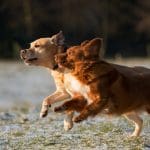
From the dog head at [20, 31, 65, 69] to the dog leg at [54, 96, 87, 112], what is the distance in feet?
5.48

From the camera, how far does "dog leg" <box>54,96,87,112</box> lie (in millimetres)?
8875

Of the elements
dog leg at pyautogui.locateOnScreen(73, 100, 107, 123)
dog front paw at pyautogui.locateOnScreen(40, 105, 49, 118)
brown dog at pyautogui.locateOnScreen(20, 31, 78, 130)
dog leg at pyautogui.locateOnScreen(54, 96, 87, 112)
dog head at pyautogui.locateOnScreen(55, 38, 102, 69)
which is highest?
brown dog at pyautogui.locateOnScreen(20, 31, 78, 130)

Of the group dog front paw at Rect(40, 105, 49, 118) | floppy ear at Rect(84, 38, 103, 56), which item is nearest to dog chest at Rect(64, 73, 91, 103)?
floppy ear at Rect(84, 38, 103, 56)

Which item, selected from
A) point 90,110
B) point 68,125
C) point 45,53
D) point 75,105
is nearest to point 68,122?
point 68,125

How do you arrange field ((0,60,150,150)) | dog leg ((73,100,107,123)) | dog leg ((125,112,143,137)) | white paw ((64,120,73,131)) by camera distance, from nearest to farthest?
dog leg ((73,100,107,123)), field ((0,60,150,150)), dog leg ((125,112,143,137)), white paw ((64,120,73,131))

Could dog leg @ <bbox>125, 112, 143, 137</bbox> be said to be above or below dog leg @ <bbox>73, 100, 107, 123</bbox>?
above

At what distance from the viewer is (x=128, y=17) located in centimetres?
4469

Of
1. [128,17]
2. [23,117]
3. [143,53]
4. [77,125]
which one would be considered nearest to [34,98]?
[23,117]

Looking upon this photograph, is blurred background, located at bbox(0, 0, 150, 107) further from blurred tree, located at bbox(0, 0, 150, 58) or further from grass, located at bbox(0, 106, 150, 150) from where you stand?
grass, located at bbox(0, 106, 150, 150)

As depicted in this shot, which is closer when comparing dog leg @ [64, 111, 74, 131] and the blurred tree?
dog leg @ [64, 111, 74, 131]

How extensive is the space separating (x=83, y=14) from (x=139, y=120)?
33715 millimetres

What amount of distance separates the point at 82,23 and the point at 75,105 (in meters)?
34.5

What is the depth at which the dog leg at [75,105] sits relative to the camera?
29.1 feet

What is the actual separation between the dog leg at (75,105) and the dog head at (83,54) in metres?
0.44
